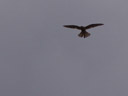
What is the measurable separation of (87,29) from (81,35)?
8.22ft

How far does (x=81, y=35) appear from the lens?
111 ft

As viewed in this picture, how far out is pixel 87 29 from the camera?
3588 cm
